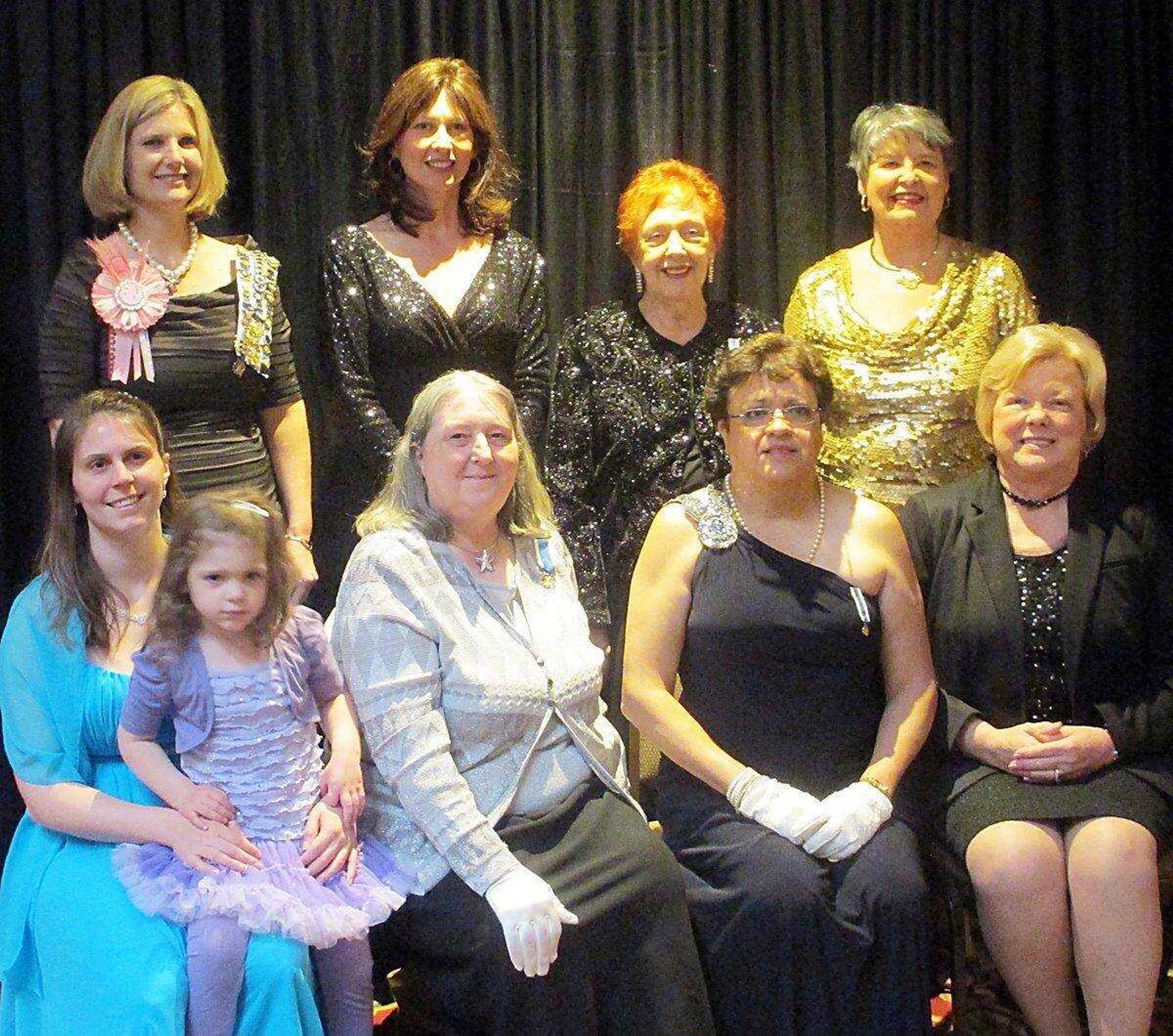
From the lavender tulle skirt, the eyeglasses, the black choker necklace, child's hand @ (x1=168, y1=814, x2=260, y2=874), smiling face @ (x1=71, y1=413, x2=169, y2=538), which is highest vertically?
the eyeglasses

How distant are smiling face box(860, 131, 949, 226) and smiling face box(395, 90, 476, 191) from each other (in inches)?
35.3

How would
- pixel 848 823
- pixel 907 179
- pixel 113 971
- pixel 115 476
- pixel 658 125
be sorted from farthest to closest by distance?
pixel 658 125, pixel 907 179, pixel 848 823, pixel 115 476, pixel 113 971

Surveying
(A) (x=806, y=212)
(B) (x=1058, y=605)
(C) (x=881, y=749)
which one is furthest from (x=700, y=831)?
(A) (x=806, y=212)

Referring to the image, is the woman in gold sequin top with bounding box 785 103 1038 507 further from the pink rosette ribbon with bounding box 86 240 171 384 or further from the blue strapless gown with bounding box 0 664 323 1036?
the blue strapless gown with bounding box 0 664 323 1036

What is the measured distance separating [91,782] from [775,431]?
50.7 inches

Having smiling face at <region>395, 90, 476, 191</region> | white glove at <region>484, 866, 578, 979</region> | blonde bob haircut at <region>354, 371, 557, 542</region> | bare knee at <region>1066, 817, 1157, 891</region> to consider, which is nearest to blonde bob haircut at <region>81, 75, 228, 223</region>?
smiling face at <region>395, 90, 476, 191</region>

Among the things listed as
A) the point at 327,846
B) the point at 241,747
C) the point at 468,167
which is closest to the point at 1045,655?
the point at 327,846

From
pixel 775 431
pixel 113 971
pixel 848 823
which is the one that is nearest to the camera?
pixel 113 971

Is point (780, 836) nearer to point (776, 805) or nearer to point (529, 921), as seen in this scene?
point (776, 805)

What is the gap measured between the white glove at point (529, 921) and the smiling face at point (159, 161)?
1.50m

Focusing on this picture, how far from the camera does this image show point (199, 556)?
91.9 inches

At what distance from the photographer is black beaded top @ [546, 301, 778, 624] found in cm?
313

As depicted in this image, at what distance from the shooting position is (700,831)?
2.63 meters

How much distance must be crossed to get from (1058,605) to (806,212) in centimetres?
137
